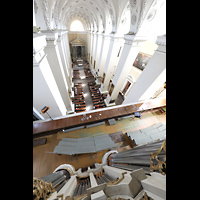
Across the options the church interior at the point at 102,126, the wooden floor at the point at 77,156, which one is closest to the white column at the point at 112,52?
the church interior at the point at 102,126

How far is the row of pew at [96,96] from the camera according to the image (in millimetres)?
9721

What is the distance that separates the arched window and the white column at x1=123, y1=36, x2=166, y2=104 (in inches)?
858

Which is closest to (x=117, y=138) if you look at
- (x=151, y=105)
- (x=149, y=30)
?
(x=151, y=105)

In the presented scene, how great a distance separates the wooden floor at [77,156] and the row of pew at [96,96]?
497 cm

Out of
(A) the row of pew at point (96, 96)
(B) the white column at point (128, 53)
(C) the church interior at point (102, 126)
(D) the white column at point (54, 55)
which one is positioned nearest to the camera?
(C) the church interior at point (102, 126)

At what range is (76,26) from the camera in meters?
20.2

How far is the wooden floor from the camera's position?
10.7 feet

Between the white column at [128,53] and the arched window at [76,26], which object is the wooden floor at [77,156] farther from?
the arched window at [76,26]

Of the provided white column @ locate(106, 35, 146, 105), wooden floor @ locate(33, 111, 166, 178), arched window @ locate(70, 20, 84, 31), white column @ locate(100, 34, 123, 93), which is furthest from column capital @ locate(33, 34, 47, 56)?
arched window @ locate(70, 20, 84, 31)
